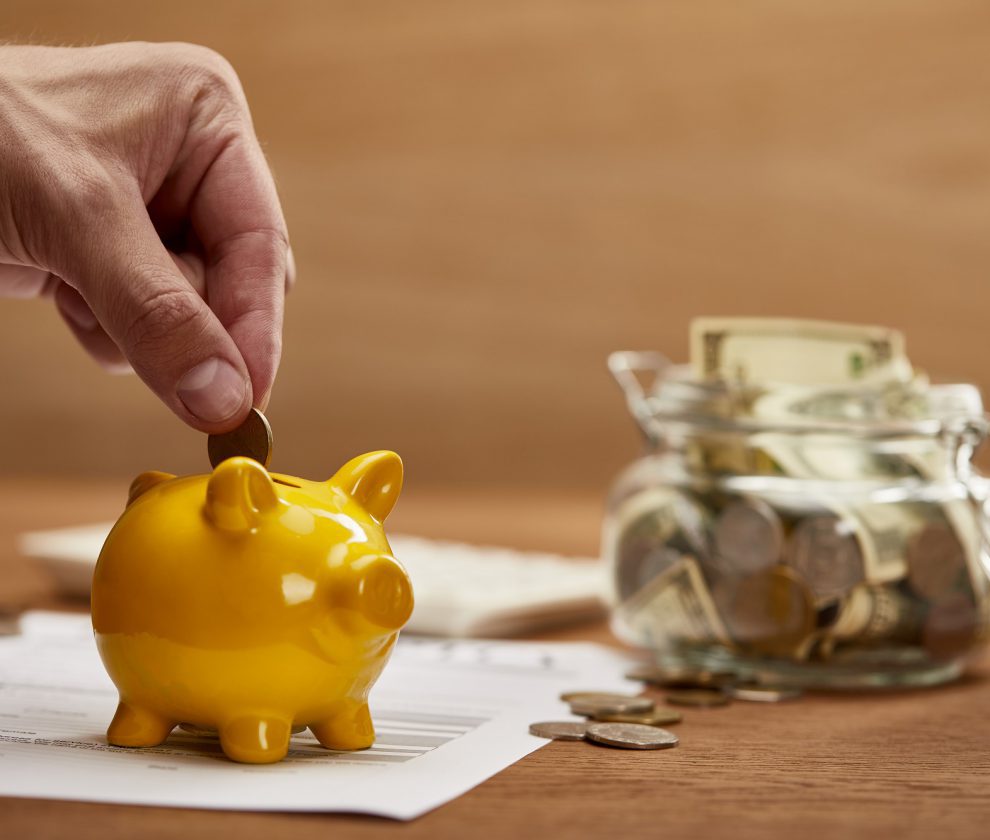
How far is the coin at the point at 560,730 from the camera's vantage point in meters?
0.74

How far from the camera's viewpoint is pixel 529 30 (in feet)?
7.59

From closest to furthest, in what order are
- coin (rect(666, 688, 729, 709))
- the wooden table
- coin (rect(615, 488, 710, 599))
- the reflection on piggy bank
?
1. the wooden table
2. the reflection on piggy bank
3. coin (rect(666, 688, 729, 709))
4. coin (rect(615, 488, 710, 599))

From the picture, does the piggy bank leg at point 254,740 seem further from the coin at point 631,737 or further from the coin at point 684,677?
the coin at point 684,677

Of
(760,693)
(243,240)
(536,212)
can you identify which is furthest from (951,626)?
(536,212)

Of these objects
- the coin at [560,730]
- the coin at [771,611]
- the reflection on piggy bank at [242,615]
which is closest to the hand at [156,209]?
the reflection on piggy bank at [242,615]

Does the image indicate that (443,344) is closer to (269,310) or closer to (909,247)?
(909,247)

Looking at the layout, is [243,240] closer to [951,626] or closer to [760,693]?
[760,693]

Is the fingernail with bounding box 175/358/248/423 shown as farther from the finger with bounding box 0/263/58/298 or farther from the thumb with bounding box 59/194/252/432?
the finger with bounding box 0/263/58/298

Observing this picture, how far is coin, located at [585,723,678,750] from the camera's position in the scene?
2.36 ft

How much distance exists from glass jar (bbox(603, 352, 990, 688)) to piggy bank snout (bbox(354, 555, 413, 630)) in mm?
340

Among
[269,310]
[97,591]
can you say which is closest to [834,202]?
[269,310]

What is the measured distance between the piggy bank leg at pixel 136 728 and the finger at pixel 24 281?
0.46m

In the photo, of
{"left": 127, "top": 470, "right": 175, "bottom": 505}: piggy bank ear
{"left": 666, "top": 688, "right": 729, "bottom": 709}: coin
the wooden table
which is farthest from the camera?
{"left": 666, "top": 688, "right": 729, "bottom": 709}: coin

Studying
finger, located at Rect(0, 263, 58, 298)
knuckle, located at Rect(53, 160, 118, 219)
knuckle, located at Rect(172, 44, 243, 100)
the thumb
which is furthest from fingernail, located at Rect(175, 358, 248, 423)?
finger, located at Rect(0, 263, 58, 298)
